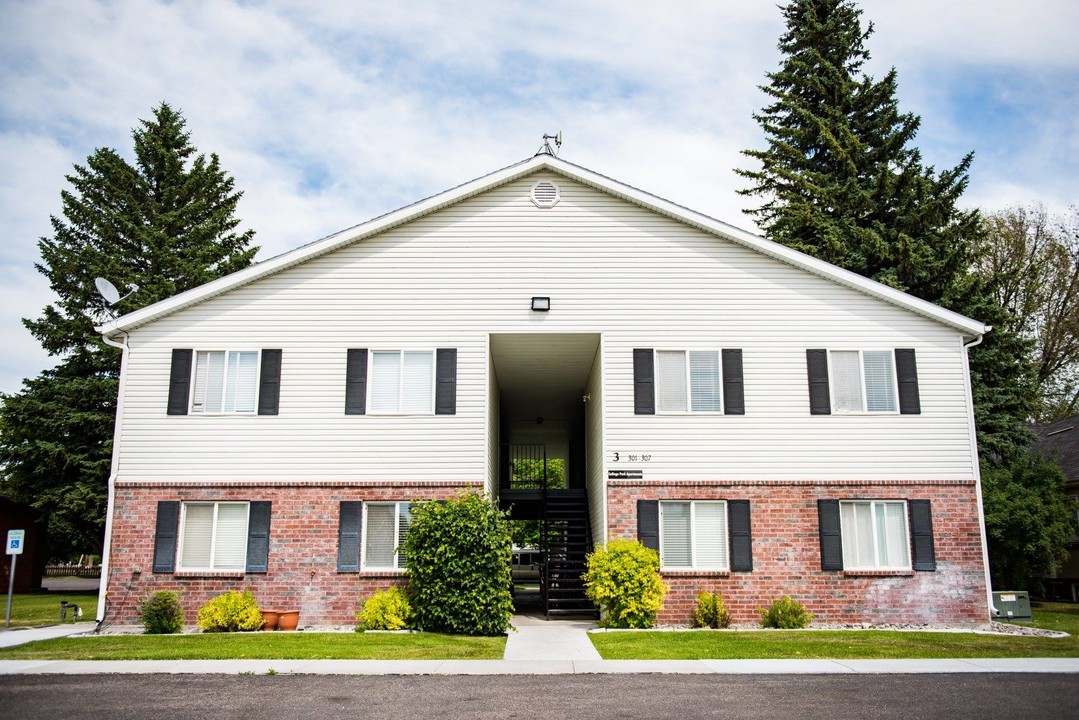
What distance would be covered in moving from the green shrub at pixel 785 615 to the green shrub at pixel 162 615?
1093cm

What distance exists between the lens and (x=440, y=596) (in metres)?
14.8

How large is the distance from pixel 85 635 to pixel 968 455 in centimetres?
1710

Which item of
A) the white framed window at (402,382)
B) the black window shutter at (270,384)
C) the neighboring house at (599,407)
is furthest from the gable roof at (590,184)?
the white framed window at (402,382)

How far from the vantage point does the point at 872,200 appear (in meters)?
25.9

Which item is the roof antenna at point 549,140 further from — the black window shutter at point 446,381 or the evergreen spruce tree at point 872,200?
the evergreen spruce tree at point 872,200

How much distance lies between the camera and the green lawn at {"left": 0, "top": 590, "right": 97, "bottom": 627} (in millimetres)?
18219

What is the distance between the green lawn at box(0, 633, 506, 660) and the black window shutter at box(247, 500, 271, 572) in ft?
5.18

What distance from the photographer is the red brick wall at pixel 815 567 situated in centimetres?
1581

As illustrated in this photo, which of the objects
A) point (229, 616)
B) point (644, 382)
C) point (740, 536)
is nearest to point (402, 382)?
point (644, 382)

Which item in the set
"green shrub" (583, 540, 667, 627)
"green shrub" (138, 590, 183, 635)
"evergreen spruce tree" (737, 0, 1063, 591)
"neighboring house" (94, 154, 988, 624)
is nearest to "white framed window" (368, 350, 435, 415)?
"neighboring house" (94, 154, 988, 624)

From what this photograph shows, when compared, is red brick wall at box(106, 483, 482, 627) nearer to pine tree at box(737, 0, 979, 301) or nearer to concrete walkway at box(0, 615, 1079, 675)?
concrete walkway at box(0, 615, 1079, 675)

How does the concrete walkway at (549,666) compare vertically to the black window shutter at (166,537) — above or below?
below

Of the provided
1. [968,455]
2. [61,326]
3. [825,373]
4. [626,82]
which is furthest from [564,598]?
[61,326]

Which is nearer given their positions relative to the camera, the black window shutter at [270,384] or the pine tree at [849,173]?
the black window shutter at [270,384]
